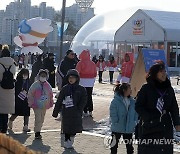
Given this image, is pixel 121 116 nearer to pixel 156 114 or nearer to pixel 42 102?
pixel 156 114

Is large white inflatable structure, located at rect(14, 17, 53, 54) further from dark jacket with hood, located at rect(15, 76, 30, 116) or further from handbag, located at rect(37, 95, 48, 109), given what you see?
handbag, located at rect(37, 95, 48, 109)

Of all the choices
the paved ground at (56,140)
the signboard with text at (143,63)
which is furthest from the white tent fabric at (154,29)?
the signboard with text at (143,63)

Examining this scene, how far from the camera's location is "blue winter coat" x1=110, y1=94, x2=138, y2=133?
7586mm

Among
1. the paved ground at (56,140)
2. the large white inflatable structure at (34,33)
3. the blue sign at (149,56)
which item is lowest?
the paved ground at (56,140)

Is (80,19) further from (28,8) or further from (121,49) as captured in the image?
(121,49)

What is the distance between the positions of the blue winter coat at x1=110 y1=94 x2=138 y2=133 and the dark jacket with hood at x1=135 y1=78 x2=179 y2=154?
152cm

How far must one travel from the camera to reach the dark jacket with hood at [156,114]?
19.5ft

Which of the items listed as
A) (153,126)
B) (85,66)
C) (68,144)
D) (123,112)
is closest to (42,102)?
(68,144)

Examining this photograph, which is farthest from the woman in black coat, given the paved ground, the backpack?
the backpack

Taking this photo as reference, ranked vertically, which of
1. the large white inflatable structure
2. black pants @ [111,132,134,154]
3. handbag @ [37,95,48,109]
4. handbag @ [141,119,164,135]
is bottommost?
black pants @ [111,132,134,154]

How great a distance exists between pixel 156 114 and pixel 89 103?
7.29 metres

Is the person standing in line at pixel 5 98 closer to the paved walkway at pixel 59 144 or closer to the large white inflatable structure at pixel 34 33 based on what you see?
the paved walkway at pixel 59 144

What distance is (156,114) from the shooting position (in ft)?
19.5

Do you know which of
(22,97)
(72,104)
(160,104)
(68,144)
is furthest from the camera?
Result: (22,97)
